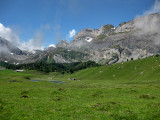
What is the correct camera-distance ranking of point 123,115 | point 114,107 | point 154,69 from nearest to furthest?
1. point 123,115
2. point 114,107
3. point 154,69

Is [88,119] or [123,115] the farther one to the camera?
[123,115]

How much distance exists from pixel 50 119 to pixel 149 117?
13.2m

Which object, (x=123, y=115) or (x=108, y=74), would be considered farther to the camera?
(x=108, y=74)

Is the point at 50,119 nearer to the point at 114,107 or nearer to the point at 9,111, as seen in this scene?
the point at 9,111

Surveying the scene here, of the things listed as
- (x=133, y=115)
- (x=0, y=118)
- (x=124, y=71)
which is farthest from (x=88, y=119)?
(x=124, y=71)

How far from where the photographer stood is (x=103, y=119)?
18.2 meters

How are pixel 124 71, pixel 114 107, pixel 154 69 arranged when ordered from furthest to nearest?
pixel 124 71, pixel 154 69, pixel 114 107

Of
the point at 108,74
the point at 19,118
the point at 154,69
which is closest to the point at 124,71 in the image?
the point at 108,74

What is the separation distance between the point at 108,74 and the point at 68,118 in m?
161

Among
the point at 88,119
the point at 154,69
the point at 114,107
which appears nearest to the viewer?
the point at 88,119

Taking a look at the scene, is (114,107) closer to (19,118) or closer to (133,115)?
(133,115)

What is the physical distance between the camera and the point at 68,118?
18438 mm

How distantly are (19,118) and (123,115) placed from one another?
Answer: 13909mm

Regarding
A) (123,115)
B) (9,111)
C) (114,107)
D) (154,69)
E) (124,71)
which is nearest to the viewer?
(123,115)
